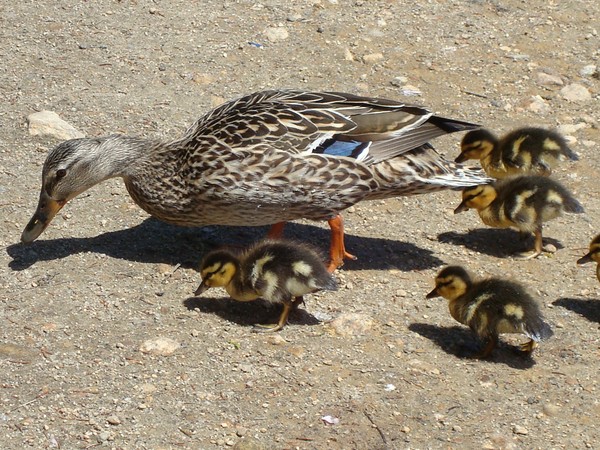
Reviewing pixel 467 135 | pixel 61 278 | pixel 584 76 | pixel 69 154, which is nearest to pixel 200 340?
pixel 61 278

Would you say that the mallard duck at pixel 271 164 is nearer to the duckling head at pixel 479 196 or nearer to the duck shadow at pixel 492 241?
the duckling head at pixel 479 196

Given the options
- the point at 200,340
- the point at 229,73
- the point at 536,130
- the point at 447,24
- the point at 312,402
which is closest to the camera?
the point at 312,402

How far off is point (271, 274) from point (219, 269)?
302 millimetres

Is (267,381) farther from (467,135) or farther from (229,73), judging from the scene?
(229,73)

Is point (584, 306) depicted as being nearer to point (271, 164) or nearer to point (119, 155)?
point (271, 164)

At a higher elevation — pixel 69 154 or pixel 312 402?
pixel 69 154

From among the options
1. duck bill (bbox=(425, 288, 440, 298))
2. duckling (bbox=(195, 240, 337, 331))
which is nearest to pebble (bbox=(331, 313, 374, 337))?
duckling (bbox=(195, 240, 337, 331))

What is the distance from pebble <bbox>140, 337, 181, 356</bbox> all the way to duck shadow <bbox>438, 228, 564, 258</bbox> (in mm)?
2179

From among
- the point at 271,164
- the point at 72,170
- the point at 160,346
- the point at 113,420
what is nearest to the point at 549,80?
the point at 271,164

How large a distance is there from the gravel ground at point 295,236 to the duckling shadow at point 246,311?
0.02m

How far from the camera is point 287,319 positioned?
240 inches

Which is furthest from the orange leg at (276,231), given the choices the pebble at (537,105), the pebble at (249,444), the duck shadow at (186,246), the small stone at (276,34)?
the pebble at (537,105)

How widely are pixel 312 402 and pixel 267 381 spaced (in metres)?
0.27

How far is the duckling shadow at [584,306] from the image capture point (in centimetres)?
638
